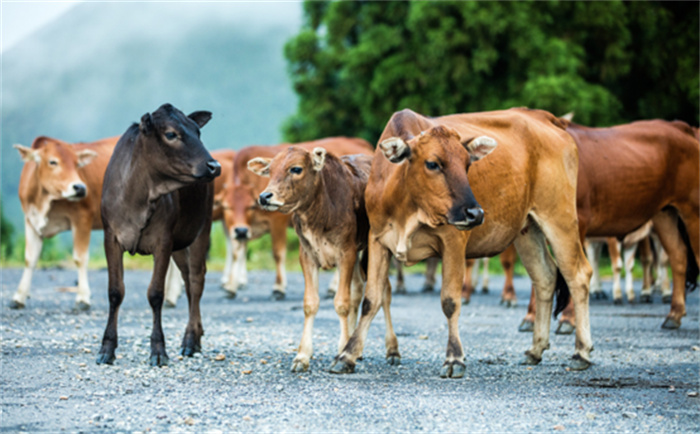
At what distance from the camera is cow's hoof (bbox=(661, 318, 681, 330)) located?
34.2ft

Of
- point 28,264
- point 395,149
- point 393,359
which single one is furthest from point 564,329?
point 28,264

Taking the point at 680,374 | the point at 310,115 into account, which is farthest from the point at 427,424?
the point at 310,115

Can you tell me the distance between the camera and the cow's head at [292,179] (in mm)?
7172

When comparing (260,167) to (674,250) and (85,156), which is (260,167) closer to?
(85,156)

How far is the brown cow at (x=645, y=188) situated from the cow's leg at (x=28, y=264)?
6.69 metres

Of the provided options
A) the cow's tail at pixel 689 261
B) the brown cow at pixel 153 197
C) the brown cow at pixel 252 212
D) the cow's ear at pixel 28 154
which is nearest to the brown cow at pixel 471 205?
the brown cow at pixel 153 197

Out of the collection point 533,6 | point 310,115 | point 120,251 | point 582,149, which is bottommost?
point 120,251

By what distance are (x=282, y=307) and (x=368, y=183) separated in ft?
18.9

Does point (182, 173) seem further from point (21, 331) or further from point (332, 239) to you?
point (21, 331)

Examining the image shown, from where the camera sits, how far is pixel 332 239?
24.4ft

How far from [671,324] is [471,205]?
16.9 ft

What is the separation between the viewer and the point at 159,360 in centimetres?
727

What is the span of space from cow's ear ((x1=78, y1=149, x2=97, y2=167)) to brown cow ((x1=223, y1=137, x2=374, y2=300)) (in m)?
2.49

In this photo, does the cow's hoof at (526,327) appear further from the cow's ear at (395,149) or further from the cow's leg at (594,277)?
the cow's leg at (594,277)
